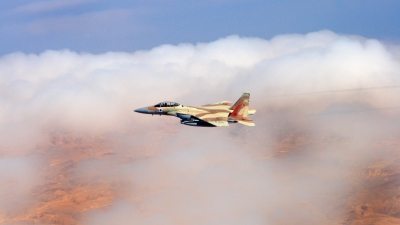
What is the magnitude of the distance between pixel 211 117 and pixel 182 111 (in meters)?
8.66

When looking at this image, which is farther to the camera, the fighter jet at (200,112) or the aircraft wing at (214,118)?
the fighter jet at (200,112)

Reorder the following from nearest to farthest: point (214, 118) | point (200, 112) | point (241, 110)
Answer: point (214, 118) → point (200, 112) → point (241, 110)

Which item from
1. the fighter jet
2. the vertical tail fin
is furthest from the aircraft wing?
the vertical tail fin

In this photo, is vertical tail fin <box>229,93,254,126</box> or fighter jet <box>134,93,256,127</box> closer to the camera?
fighter jet <box>134,93,256,127</box>

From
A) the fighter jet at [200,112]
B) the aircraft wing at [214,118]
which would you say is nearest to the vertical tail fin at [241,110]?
the fighter jet at [200,112]

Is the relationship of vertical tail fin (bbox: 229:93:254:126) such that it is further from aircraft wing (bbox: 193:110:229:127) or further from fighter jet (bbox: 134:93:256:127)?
aircraft wing (bbox: 193:110:229:127)

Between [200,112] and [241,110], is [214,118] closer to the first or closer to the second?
[200,112]

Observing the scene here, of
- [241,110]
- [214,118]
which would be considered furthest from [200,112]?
[241,110]

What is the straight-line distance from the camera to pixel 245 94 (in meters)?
122

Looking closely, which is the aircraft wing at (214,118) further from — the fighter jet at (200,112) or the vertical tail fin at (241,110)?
the vertical tail fin at (241,110)

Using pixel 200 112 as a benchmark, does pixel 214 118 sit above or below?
below

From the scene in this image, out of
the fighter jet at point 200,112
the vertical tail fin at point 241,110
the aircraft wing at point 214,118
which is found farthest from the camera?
the vertical tail fin at point 241,110

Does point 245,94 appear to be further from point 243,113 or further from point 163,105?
point 163,105

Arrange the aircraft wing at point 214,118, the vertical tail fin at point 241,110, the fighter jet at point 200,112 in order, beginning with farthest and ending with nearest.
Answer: the vertical tail fin at point 241,110, the fighter jet at point 200,112, the aircraft wing at point 214,118
